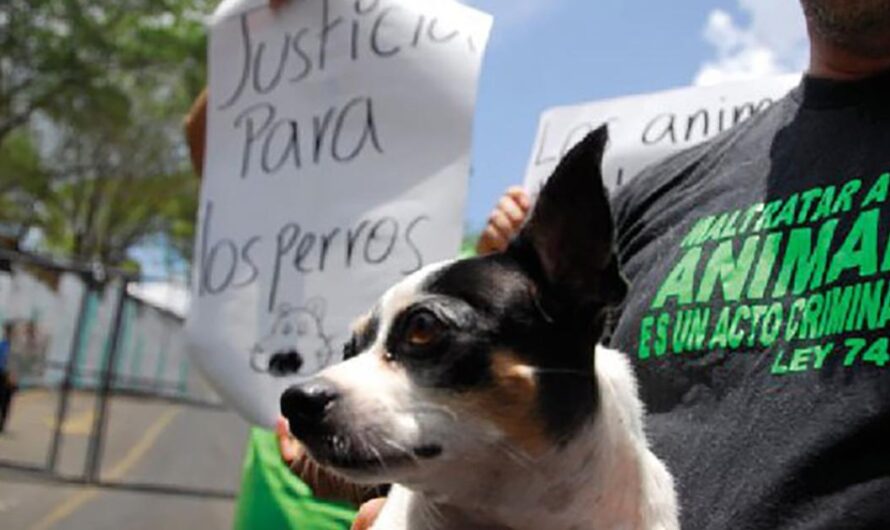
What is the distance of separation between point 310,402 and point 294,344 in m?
1.35

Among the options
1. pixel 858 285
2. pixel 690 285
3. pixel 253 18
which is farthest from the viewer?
pixel 253 18

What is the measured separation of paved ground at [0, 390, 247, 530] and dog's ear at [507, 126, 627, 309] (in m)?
8.37

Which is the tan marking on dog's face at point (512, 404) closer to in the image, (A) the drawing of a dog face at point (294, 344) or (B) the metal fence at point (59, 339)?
(A) the drawing of a dog face at point (294, 344)

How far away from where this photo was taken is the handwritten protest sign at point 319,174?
310 cm

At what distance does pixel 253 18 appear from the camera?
3555 millimetres

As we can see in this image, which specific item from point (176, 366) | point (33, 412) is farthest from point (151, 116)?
point (33, 412)

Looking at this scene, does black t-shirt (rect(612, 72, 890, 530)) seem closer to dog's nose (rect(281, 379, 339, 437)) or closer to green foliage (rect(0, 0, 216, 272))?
dog's nose (rect(281, 379, 339, 437))

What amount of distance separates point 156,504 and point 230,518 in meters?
0.86

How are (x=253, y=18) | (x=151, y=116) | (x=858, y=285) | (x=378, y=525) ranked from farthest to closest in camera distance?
(x=151, y=116) < (x=253, y=18) < (x=378, y=525) < (x=858, y=285)

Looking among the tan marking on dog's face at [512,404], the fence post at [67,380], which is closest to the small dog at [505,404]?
the tan marking on dog's face at [512,404]

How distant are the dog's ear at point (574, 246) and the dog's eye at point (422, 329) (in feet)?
0.70

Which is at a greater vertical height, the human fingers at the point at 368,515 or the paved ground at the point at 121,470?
the human fingers at the point at 368,515

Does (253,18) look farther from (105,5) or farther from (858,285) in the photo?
(105,5)

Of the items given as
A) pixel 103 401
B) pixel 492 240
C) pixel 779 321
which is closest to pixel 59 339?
pixel 103 401
